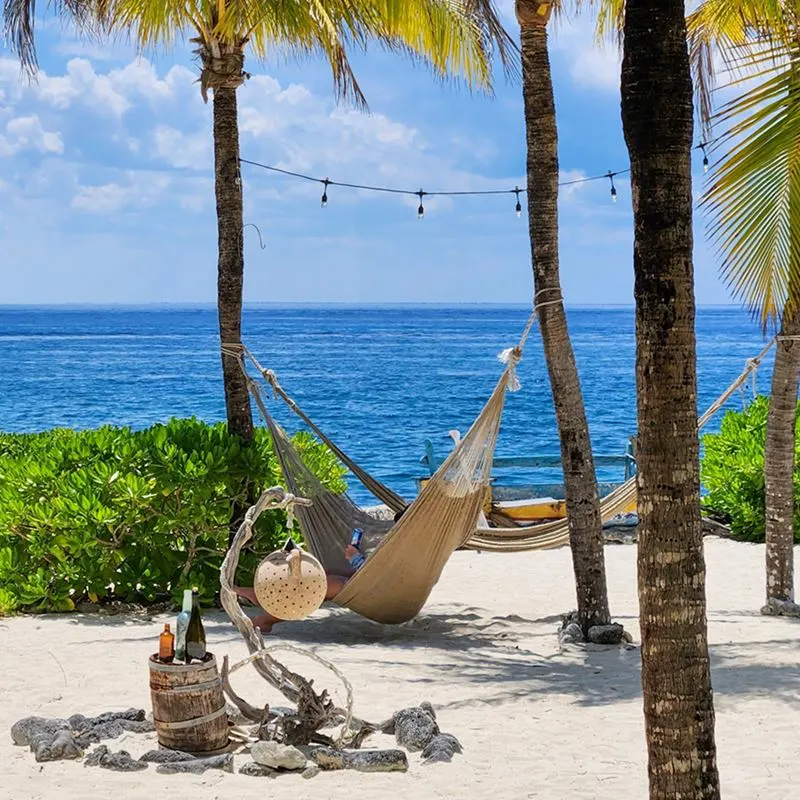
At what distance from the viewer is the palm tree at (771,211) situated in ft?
10.8

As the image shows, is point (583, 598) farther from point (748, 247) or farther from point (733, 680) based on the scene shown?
point (748, 247)

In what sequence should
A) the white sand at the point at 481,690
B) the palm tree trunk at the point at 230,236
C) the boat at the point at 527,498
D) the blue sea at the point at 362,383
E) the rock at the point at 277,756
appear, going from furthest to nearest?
the blue sea at the point at 362,383, the boat at the point at 527,498, the palm tree trunk at the point at 230,236, the rock at the point at 277,756, the white sand at the point at 481,690

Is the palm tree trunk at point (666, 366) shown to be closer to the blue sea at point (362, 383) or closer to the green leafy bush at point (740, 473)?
the green leafy bush at point (740, 473)

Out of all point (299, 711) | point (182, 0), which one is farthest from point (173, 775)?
point (182, 0)

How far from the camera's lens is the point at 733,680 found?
4.13 metres

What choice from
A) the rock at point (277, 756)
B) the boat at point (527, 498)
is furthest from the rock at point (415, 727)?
the boat at point (527, 498)

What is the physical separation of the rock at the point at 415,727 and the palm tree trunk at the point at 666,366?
4.56ft

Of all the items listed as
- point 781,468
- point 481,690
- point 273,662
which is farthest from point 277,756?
point 781,468

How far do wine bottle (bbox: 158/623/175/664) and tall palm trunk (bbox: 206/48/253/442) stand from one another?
2.33 metres

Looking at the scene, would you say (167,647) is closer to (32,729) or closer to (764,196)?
(32,729)

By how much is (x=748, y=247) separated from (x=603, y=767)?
1.75 metres

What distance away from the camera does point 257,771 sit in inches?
127

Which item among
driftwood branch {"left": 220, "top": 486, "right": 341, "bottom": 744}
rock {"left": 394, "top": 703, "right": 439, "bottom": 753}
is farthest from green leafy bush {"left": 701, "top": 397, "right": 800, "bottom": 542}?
driftwood branch {"left": 220, "top": 486, "right": 341, "bottom": 744}

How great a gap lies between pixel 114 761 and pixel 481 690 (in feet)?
4.40
